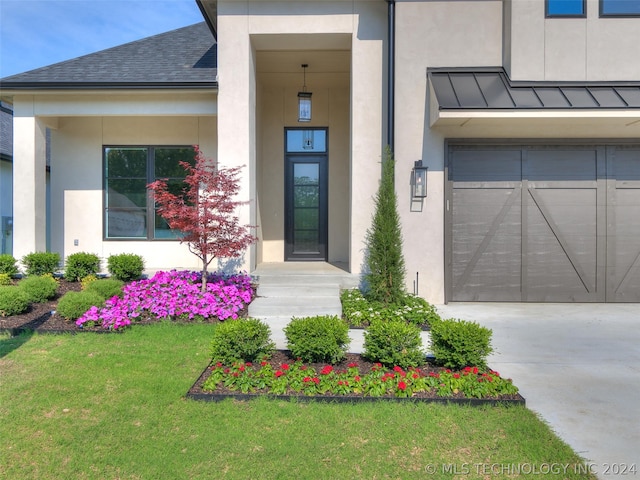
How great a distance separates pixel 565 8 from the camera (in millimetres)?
6711

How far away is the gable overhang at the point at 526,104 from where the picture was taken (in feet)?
19.7

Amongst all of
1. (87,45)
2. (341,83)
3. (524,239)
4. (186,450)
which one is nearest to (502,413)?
(186,450)

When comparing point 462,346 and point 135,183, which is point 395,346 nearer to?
point 462,346

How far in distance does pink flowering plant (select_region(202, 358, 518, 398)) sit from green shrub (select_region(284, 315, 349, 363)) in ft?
0.61

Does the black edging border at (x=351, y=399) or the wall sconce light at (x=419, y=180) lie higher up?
the wall sconce light at (x=419, y=180)

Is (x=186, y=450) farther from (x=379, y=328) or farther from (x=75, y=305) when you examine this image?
(x=75, y=305)

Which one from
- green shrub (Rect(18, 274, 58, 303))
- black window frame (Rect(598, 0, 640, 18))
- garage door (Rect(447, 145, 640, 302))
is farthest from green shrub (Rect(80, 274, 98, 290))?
black window frame (Rect(598, 0, 640, 18))

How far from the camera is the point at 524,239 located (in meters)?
7.21

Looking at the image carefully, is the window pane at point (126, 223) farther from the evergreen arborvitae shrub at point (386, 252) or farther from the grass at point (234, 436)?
the grass at point (234, 436)

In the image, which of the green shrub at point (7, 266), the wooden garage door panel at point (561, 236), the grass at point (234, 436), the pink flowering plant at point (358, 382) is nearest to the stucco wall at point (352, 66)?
the wooden garage door panel at point (561, 236)

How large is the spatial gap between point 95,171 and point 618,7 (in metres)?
10.8

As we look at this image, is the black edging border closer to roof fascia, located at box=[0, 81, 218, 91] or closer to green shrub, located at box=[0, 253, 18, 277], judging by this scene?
roof fascia, located at box=[0, 81, 218, 91]

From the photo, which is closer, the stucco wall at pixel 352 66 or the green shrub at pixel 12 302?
the green shrub at pixel 12 302

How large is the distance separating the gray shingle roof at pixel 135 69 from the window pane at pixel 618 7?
684cm
